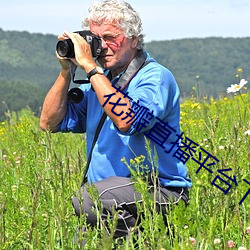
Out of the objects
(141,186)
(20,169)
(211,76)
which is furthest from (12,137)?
(211,76)

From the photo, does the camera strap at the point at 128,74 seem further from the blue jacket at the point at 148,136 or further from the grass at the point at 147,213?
the grass at the point at 147,213

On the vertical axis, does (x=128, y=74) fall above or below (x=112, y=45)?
below

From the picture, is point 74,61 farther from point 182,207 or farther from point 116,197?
point 182,207

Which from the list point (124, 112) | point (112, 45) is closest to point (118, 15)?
point (112, 45)

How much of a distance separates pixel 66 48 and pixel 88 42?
0.15 metres

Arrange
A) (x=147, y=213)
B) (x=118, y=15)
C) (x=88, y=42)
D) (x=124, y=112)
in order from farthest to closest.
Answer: (x=118, y=15) → (x=88, y=42) → (x=124, y=112) → (x=147, y=213)

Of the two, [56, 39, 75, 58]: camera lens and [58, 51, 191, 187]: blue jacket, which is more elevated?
[56, 39, 75, 58]: camera lens

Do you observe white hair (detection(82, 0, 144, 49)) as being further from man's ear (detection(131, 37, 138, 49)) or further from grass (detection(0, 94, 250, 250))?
grass (detection(0, 94, 250, 250))

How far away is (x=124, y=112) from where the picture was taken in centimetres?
318

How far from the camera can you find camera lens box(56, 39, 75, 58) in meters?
3.48

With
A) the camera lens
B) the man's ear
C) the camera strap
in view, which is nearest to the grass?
the camera strap

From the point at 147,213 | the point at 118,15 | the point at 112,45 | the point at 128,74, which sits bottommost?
the point at 147,213

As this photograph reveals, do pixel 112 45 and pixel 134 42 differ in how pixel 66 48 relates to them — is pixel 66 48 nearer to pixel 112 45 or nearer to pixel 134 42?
pixel 112 45

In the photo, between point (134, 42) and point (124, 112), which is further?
point (134, 42)
